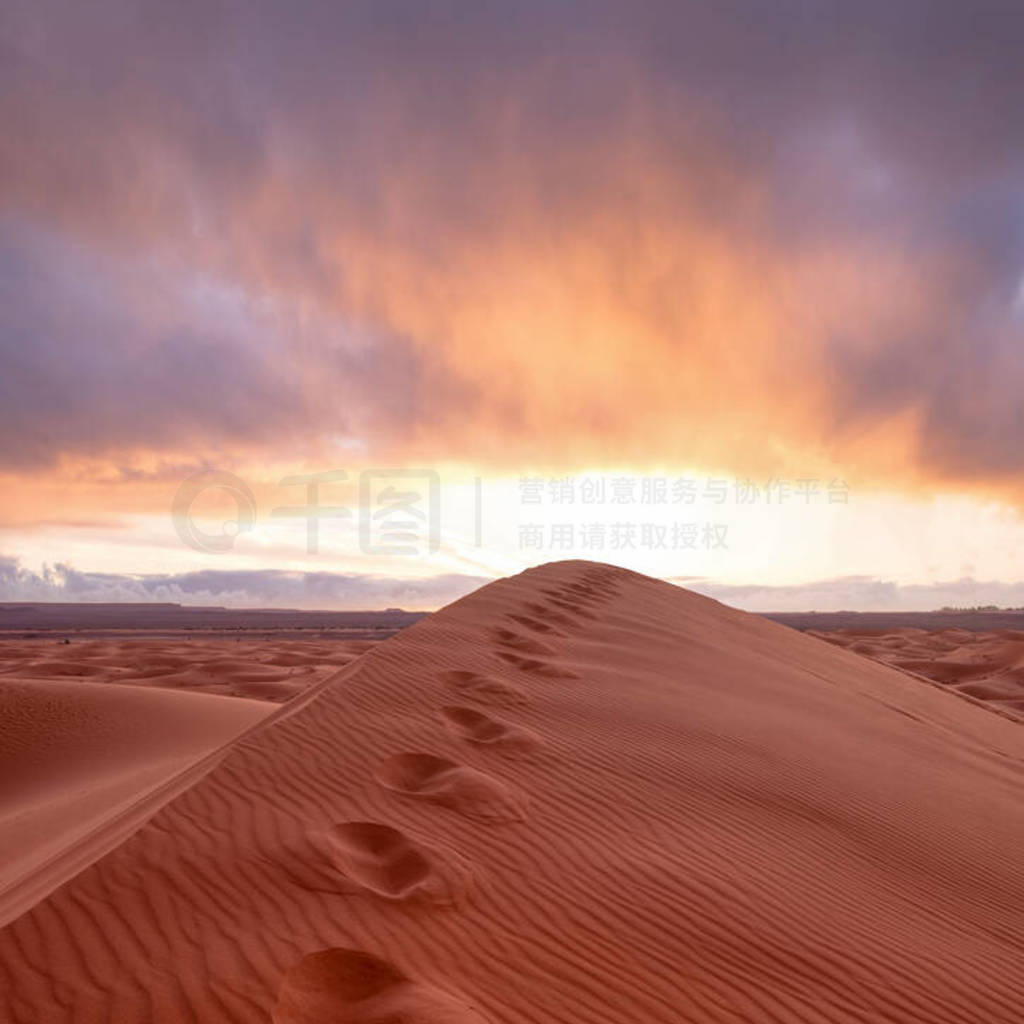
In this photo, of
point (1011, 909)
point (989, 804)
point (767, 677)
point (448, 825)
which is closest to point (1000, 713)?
point (767, 677)

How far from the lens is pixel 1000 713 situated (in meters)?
12.2

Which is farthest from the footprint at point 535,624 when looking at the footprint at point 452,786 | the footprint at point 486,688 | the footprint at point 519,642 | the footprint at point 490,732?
the footprint at point 452,786

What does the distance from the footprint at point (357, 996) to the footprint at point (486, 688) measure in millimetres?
3376

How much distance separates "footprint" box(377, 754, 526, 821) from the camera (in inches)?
150

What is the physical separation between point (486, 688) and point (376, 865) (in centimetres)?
303

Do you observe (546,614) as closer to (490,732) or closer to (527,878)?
(490,732)

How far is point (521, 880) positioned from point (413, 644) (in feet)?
14.1

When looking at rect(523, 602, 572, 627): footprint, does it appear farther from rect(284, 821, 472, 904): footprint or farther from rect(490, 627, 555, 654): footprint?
rect(284, 821, 472, 904): footprint

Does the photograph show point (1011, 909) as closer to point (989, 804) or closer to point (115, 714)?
point (989, 804)

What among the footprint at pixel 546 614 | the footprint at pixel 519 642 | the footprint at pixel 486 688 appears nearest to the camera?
the footprint at pixel 486 688

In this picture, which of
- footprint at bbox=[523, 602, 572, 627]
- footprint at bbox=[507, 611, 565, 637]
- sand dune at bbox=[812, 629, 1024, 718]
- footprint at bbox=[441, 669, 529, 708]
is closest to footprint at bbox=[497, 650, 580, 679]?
footprint at bbox=[441, 669, 529, 708]

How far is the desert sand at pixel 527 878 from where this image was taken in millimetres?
2348

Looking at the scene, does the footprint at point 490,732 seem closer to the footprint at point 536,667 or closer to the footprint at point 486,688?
the footprint at point 486,688

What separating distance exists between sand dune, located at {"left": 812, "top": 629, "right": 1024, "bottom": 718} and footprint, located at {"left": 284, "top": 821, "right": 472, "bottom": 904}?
12.3 meters
